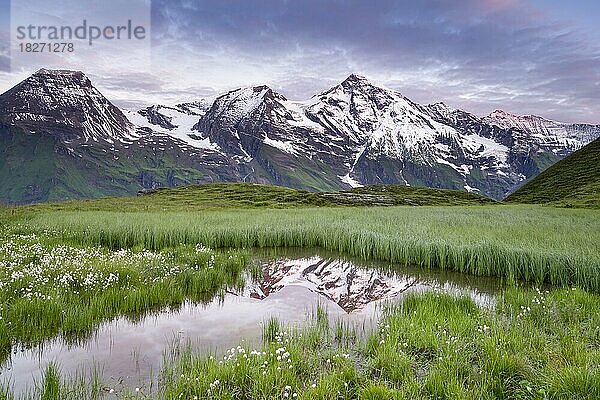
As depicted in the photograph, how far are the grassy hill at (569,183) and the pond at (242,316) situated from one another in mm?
59803

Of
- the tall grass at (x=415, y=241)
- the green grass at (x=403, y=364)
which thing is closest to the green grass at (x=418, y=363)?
the green grass at (x=403, y=364)

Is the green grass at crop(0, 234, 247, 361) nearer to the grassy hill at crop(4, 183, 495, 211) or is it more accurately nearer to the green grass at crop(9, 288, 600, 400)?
the green grass at crop(9, 288, 600, 400)

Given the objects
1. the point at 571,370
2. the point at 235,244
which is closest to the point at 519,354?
the point at 571,370

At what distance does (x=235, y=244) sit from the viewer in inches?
926

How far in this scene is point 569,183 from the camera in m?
89.7

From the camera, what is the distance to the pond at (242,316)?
301 inches

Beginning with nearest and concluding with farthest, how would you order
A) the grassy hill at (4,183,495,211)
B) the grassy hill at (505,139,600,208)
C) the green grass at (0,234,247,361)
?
the green grass at (0,234,247,361) < the grassy hill at (4,183,495,211) < the grassy hill at (505,139,600,208)

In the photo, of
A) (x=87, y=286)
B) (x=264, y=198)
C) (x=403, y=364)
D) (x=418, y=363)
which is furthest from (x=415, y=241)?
(x=264, y=198)

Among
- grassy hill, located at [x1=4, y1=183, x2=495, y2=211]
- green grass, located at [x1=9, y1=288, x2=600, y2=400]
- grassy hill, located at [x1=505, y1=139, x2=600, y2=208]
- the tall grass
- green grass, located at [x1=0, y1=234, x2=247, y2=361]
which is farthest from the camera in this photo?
grassy hill, located at [x1=505, y1=139, x2=600, y2=208]

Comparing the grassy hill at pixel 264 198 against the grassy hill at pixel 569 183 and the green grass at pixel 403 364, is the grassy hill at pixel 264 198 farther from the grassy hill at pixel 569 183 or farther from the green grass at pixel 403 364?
the green grass at pixel 403 364

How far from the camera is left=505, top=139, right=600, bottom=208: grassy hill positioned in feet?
238

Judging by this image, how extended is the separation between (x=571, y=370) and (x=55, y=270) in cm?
1437

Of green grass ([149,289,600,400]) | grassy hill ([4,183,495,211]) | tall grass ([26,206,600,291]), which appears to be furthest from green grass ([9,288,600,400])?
grassy hill ([4,183,495,211])

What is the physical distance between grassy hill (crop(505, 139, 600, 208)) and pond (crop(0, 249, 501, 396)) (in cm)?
5980
